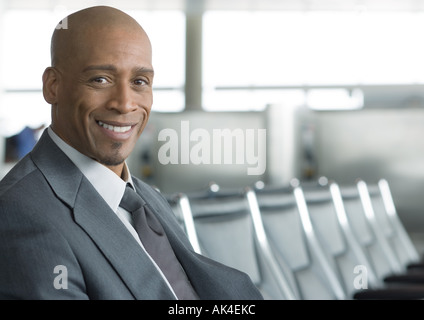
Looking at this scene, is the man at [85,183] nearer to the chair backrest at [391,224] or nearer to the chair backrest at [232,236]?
the chair backrest at [232,236]

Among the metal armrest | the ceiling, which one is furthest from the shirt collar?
the metal armrest

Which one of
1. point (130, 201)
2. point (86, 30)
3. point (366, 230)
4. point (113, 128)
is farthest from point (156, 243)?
point (366, 230)

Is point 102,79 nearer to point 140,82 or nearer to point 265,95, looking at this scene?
point 140,82

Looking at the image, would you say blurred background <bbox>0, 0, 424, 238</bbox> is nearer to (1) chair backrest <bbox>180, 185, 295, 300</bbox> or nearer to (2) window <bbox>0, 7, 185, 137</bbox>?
(2) window <bbox>0, 7, 185, 137</bbox>

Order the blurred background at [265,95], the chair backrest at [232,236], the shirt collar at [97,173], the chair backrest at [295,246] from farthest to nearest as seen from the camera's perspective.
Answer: the chair backrest at [295,246]
the chair backrest at [232,236]
the blurred background at [265,95]
the shirt collar at [97,173]

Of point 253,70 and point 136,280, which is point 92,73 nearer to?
point 136,280

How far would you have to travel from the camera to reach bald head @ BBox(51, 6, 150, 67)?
71 centimetres

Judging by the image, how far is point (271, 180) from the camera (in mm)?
4156

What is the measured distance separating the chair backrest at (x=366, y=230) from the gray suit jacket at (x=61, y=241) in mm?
1941

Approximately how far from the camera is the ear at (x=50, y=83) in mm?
740

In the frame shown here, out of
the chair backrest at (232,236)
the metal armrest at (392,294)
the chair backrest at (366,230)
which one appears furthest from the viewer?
the chair backrest at (366,230)

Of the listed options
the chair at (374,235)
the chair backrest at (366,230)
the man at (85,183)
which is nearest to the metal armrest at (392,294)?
the chair at (374,235)

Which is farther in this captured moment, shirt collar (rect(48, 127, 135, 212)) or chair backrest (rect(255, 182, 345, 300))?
chair backrest (rect(255, 182, 345, 300))

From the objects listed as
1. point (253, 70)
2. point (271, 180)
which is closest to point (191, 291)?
point (271, 180)
